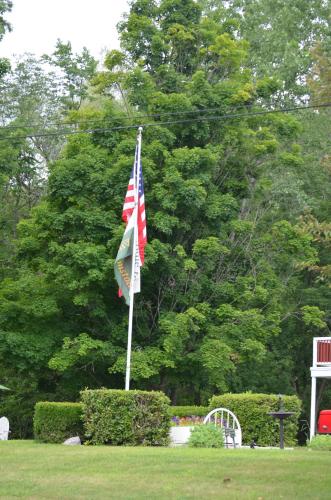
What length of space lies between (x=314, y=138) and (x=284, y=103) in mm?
2528

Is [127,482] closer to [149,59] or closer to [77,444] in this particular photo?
[77,444]

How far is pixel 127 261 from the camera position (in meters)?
22.4

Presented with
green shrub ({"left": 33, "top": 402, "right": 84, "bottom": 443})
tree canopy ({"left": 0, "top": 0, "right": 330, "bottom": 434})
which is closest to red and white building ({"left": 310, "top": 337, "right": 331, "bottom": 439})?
tree canopy ({"left": 0, "top": 0, "right": 330, "bottom": 434})

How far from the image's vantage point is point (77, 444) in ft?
59.1

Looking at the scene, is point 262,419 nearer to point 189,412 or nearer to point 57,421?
point 189,412

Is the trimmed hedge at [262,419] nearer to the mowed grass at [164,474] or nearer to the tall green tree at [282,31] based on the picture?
the mowed grass at [164,474]

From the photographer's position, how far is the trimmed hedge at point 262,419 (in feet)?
63.9

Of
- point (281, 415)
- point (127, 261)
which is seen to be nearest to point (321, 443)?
point (281, 415)

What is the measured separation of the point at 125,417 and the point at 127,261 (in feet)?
17.6

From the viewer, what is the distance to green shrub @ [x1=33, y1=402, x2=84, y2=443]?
18500 millimetres

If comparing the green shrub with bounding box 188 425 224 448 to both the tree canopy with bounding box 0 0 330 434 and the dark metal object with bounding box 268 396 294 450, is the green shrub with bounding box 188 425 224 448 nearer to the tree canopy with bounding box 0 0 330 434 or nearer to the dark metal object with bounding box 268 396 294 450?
the dark metal object with bounding box 268 396 294 450

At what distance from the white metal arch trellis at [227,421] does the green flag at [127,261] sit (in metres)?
3.76

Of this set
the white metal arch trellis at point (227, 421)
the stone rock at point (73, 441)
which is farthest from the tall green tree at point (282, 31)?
the stone rock at point (73, 441)

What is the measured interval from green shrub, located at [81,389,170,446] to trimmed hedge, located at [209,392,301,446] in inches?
84.4
